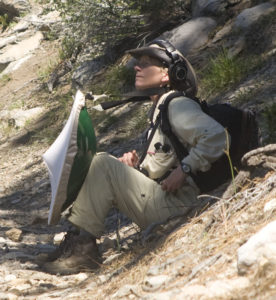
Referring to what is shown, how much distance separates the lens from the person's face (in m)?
4.86

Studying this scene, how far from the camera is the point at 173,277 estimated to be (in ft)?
10.7

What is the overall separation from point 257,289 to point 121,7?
381 inches

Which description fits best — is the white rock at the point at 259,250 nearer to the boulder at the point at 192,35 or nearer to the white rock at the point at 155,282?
A: the white rock at the point at 155,282

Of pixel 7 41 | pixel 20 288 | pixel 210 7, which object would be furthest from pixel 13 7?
pixel 20 288

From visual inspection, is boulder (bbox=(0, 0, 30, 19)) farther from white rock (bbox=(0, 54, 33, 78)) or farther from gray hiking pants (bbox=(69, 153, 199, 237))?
gray hiking pants (bbox=(69, 153, 199, 237))

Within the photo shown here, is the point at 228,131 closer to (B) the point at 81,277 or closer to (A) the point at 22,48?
(B) the point at 81,277

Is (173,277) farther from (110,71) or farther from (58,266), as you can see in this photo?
(110,71)

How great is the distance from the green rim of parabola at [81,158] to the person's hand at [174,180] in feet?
1.87

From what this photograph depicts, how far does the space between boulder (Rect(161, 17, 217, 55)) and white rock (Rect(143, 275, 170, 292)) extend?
7316 millimetres

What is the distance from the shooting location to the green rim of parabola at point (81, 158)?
4.45 m

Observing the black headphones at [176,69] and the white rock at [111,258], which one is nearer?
the white rock at [111,258]

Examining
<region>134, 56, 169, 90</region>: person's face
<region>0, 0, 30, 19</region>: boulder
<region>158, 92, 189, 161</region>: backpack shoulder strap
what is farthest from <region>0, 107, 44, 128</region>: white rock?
<region>158, 92, 189, 161</region>: backpack shoulder strap

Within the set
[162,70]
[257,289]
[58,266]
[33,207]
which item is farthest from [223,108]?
[33,207]

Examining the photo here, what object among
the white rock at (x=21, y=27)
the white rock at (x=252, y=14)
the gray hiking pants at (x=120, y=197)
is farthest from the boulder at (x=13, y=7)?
the gray hiking pants at (x=120, y=197)
